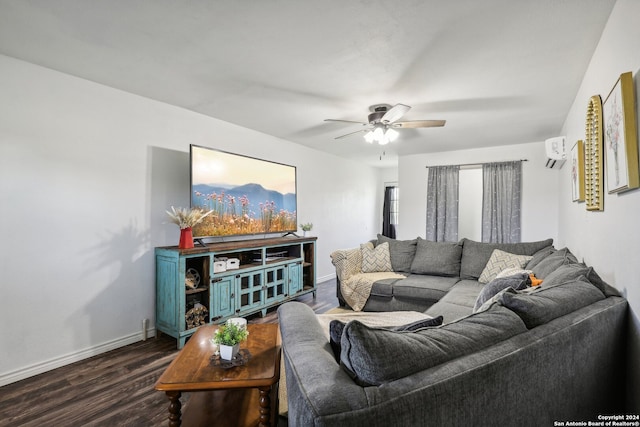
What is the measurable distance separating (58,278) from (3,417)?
38.5 inches

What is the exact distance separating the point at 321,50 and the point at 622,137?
70.5 inches

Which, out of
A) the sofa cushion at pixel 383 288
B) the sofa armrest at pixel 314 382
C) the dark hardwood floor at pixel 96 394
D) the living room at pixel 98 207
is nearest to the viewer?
the sofa armrest at pixel 314 382

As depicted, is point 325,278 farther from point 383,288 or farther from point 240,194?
point 240,194

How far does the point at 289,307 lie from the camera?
1.75 metres

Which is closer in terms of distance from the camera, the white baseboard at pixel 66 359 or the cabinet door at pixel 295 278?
the white baseboard at pixel 66 359

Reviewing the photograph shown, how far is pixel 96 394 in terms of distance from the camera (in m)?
2.12

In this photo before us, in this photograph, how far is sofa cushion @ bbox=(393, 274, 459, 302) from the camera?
326cm

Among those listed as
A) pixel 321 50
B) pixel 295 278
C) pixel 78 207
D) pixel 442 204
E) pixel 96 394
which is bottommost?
pixel 96 394

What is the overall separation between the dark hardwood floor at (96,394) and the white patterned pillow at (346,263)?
78.9 inches

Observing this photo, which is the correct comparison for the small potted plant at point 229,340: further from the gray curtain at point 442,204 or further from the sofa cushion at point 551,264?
the gray curtain at point 442,204

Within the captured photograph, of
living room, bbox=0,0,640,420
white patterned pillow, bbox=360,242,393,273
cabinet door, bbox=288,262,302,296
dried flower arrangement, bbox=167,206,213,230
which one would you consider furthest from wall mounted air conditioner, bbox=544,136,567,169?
dried flower arrangement, bbox=167,206,213,230

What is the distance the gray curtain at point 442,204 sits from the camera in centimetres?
541

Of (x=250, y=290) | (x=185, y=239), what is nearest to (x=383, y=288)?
(x=250, y=290)

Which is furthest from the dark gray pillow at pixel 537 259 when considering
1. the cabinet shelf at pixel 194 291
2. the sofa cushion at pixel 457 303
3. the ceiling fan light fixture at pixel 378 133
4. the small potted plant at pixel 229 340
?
the cabinet shelf at pixel 194 291
